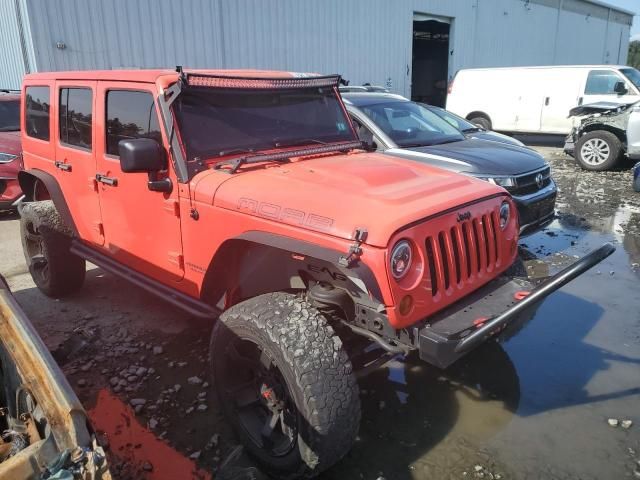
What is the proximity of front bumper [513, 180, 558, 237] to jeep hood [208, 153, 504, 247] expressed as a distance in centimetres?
255

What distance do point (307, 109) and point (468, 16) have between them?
18.7 m

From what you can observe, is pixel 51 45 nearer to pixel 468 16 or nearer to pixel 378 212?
pixel 378 212

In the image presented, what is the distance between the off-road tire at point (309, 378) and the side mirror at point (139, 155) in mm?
1084

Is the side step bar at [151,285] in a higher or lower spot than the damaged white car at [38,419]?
lower

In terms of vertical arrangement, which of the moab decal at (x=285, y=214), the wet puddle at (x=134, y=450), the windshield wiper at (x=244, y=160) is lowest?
the wet puddle at (x=134, y=450)

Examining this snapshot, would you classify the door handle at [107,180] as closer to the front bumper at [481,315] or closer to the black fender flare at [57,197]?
the black fender flare at [57,197]

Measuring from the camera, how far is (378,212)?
2479 mm

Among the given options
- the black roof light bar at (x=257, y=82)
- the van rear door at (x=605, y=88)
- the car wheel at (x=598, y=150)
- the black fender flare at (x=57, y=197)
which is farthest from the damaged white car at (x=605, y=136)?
the black fender flare at (x=57, y=197)

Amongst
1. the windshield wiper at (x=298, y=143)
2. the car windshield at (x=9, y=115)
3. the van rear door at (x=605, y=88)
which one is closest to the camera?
the windshield wiper at (x=298, y=143)

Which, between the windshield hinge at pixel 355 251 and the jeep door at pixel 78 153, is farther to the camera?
the jeep door at pixel 78 153

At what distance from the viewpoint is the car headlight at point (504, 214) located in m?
3.18

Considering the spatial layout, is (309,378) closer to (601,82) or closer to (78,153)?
(78,153)

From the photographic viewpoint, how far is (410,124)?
6.86 meters

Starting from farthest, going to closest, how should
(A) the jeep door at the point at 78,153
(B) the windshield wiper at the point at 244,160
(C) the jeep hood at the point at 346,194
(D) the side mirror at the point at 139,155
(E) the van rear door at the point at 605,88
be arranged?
(E) the van rear door at the point at 605,88
(A) the jeep door at the point at 78,153
(B) the windshield wiper at the point at 244,160
(D) the side mirror at the point at 139,155
(C) the jeep hood at the point at 346,194
